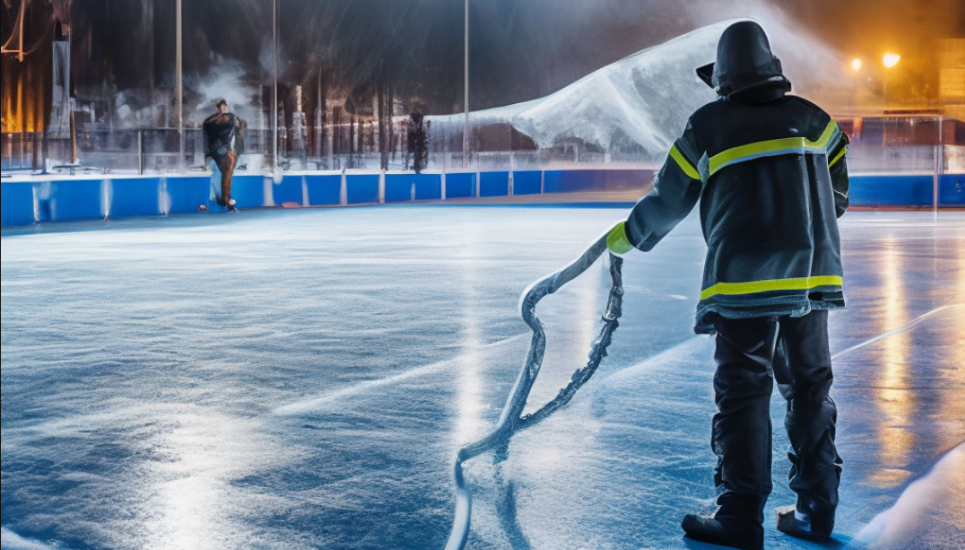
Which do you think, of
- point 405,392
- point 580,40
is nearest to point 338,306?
point 405,392

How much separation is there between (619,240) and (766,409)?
0.78 meters

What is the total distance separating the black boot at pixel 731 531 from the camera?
4590 mm

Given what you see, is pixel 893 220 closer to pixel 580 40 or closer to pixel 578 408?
pixel 578 408

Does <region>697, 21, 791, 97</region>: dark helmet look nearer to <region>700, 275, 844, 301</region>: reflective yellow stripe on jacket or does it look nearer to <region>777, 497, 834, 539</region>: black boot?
<region>700, 275, 844, 301</region>: reflective yellow stripe on jacket

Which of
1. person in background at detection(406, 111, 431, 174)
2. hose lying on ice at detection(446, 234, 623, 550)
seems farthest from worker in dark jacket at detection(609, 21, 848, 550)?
person in background at detection(406, 111, 431, 174)

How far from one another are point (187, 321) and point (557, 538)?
663cm

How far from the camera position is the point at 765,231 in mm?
4508

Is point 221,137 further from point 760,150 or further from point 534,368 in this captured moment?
point 760,150

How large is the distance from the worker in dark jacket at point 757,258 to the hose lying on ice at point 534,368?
66 cm

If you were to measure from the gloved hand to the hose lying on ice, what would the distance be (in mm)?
177

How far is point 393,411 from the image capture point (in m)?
7.04

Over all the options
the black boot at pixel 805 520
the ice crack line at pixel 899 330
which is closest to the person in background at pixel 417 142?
the ice crack line at pixel 899 330

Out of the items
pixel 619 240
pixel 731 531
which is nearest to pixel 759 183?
pixel 619 240

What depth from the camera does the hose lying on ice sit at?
5.11 m
